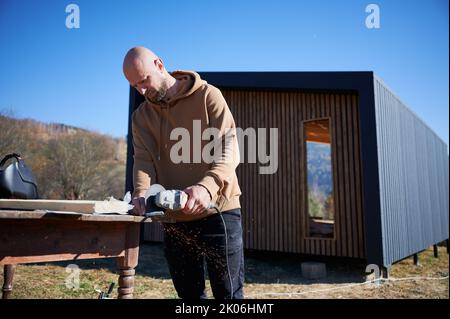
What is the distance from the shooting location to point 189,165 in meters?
2.26

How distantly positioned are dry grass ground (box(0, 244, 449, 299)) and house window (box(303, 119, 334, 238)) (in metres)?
0.89

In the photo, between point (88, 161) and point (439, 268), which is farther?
point (88, 161)

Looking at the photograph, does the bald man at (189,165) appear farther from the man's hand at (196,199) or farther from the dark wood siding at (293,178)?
the dark wood siding at (293,178)

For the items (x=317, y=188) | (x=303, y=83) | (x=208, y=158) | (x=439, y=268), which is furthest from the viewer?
(x=317, y=188)

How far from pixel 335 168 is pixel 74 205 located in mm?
6406

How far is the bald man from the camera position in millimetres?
2090

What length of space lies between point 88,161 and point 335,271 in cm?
1035

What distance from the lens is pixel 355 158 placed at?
23.9 ft

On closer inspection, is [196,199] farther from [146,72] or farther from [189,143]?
[146,72]

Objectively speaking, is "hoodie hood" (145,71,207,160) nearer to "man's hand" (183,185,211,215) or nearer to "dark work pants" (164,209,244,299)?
"dark work pants" (164,209,244,299)

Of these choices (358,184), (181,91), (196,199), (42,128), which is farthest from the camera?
(42,128)

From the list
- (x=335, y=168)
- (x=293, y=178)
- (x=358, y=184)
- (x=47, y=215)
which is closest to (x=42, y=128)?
(x=293, y=178)
